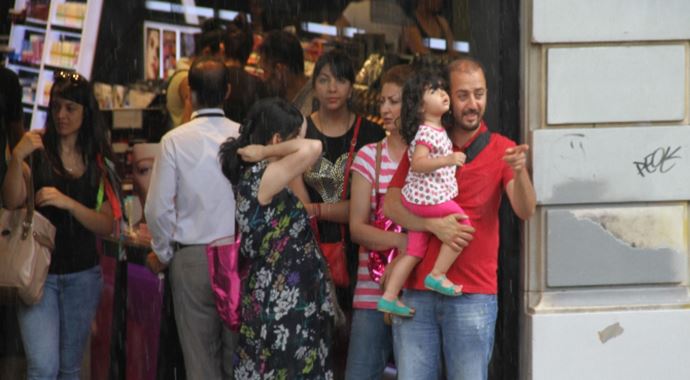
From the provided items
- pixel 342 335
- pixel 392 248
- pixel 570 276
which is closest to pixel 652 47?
pixel 570 276

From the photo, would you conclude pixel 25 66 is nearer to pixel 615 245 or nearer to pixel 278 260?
pixel 278 260

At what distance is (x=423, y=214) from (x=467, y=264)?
321 mm

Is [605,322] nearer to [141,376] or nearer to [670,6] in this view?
[670,6]

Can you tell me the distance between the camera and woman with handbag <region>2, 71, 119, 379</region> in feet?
25.6

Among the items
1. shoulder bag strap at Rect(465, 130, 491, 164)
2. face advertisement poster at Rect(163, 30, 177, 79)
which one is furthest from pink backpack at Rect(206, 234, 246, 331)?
face advertisement poster at Rect(163, 30, 177, 79)

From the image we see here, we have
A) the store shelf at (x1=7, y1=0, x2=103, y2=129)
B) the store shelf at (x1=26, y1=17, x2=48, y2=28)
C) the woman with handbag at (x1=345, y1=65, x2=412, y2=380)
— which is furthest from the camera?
the store shelf at (x1=26, y1=17, x2=48, y2=28)

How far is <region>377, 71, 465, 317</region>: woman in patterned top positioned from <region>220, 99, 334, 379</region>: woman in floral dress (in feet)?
1.31

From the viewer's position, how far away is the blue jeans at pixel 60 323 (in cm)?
779

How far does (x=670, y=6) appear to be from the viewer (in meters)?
7.68

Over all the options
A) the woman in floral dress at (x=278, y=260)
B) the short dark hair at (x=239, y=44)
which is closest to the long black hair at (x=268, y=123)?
the woman in floral dress at (x=278, y=260)

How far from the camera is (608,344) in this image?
306 inches

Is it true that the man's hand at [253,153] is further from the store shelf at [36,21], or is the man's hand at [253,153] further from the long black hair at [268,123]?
the store shelf at [36,21]

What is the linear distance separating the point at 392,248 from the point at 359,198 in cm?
33

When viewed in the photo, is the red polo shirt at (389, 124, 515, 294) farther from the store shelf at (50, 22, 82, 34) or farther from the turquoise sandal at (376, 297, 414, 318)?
the store shelf at (50, 22, 82, 34)
